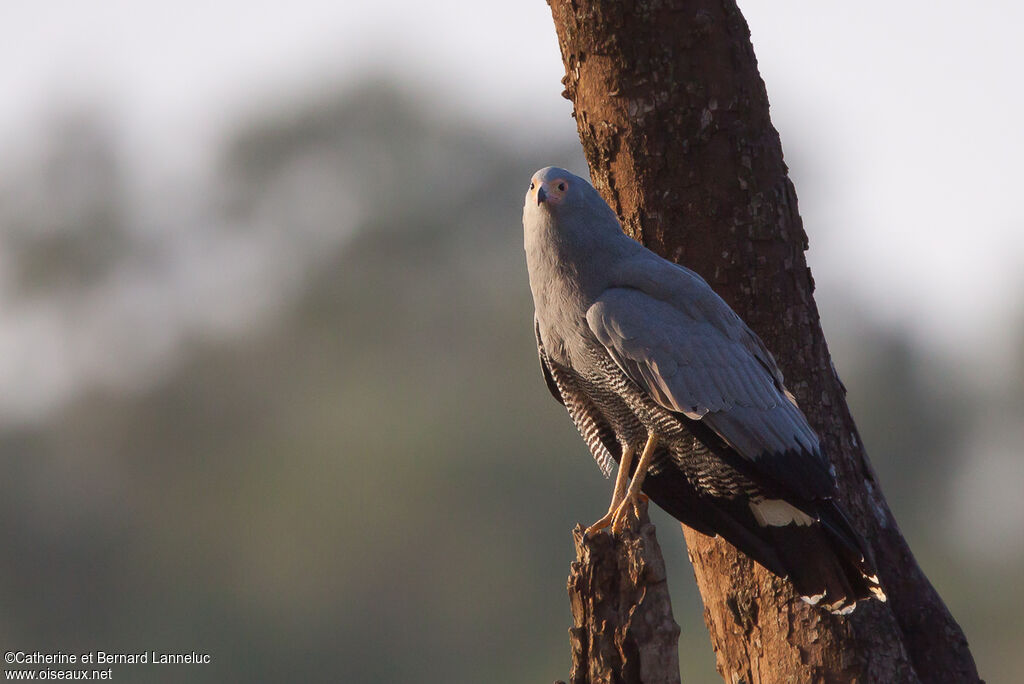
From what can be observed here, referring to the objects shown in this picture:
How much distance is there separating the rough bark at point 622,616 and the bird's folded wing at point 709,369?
0.59m

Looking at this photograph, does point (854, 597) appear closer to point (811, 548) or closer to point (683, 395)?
point (811, 548)

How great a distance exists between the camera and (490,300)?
36062mm

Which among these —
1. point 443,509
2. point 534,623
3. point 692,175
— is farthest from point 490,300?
point 692,175

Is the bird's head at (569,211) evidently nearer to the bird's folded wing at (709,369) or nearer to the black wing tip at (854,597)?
the bird's folded wing at (709,369)

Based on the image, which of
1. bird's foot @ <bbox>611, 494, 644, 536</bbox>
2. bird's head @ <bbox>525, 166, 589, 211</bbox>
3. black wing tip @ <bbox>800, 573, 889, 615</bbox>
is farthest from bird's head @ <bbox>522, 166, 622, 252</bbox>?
black wing tip @ <bbox>800, 573, 889, 615</bbox>

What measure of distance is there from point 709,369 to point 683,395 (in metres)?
0.16

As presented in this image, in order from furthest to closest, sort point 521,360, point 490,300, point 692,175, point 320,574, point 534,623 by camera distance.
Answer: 1. point 490,300
2. point 521,360
3. point 320,574
4. point 534,623
5. point 692,175

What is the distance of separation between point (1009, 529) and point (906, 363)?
18.6 ft

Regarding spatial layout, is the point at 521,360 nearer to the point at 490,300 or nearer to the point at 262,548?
the point at 490,300

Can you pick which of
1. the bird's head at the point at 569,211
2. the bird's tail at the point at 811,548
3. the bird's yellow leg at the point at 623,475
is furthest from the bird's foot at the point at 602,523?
the bird's head at the point at 569,211

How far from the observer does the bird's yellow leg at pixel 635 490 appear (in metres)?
5.22

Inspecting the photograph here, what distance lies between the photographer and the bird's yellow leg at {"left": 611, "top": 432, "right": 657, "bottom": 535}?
522cm

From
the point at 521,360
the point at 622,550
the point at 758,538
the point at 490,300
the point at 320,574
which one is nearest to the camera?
the point at 622,550

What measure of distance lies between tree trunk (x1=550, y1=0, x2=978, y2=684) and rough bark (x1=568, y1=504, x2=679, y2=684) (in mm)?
953
